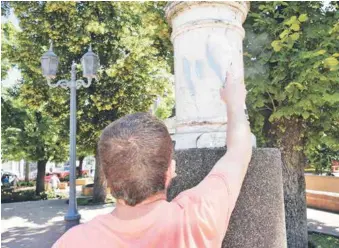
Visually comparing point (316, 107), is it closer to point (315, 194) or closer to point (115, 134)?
point (115, 134)

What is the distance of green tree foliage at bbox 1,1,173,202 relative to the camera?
1266 centimetres

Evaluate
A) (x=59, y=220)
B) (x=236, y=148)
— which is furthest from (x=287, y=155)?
(x=59, y=220)

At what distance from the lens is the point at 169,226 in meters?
1.00

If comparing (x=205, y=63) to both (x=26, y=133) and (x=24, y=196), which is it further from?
(x=24, y=196)

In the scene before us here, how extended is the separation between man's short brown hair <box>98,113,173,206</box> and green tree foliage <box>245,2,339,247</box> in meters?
3.56

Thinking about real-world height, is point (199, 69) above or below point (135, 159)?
above

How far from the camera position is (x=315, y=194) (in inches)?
509

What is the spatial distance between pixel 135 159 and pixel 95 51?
13102 mm

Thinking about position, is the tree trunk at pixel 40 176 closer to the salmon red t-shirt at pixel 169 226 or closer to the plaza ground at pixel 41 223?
the plaza ground at pixel 41 223

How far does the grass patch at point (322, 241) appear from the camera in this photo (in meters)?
7.03

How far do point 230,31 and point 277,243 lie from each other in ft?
4.10

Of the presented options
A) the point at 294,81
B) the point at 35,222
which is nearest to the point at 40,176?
the point at 35,222

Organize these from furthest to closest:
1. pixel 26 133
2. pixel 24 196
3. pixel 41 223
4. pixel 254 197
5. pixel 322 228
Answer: pixel 24 196
pixel 26 133
pixel 41 223
pixel 322 228
pixel 254 197

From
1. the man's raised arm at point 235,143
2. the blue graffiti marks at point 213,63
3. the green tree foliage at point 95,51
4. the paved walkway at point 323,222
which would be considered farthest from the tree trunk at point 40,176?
the man's raised arm at point 235,143
